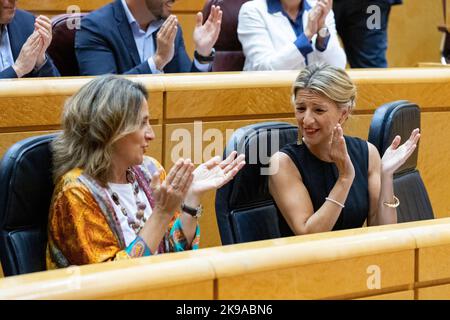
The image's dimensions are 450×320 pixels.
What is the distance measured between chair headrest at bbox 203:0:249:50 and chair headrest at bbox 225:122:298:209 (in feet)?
2.91

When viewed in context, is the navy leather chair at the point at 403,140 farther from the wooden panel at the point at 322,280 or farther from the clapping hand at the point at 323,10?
the wooden panel at the point at 322,280

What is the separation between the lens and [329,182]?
1.60 m

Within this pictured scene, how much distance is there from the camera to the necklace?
54.9 inches

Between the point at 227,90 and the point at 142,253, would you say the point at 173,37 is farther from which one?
the point at 142,253

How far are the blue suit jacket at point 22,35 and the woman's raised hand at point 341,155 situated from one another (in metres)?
0.63

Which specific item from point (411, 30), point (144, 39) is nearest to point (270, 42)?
point (144, 39)

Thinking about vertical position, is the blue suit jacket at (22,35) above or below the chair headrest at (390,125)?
above

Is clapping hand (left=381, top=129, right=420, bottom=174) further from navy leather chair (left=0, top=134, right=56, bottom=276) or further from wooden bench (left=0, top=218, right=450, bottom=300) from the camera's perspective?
navy leather chair (left=0, top=134, right=56, bottom=276)

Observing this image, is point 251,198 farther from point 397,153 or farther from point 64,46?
point 64,46

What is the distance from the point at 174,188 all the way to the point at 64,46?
35.7 inches

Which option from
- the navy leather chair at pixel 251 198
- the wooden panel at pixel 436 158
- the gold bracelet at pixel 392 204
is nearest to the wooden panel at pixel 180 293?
the navy leather chair at pixel 251 198

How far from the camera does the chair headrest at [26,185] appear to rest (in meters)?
1.31

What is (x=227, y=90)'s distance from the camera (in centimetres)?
187
